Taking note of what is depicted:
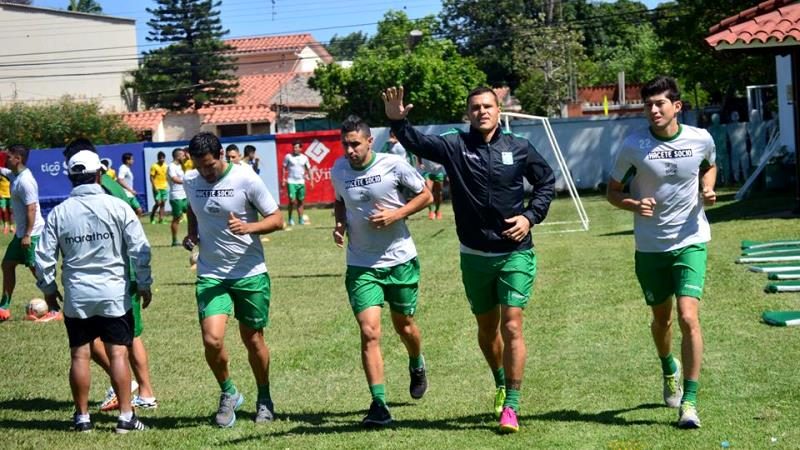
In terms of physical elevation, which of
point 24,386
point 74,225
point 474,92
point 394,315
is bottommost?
point 24,386

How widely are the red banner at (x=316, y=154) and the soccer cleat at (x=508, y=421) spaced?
96.6 ft

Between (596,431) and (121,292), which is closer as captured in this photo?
(596,431)

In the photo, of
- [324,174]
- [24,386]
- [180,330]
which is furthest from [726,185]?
[24,386]

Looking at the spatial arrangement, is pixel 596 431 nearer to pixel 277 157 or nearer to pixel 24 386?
pixel 24 386

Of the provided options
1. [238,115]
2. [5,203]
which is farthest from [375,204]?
[238,115]

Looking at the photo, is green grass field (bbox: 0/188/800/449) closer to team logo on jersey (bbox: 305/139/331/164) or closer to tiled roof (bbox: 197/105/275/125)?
team logo on jersey (bbox: 305/139/331/164)

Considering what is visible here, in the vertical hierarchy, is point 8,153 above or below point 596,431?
above

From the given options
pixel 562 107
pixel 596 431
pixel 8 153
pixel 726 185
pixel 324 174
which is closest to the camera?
pixel 596 431

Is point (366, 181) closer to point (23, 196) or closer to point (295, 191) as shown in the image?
point (23, 196)

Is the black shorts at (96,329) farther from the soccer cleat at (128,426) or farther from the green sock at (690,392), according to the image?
the green sock at (690,392)

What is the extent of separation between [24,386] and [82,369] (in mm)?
2561

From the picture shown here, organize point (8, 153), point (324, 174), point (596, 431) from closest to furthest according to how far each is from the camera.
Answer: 1. point (596, 431)
2. point (8, 153)
3. point (324, 174)

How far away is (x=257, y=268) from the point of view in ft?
27.1

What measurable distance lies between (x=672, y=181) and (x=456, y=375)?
2927mm
